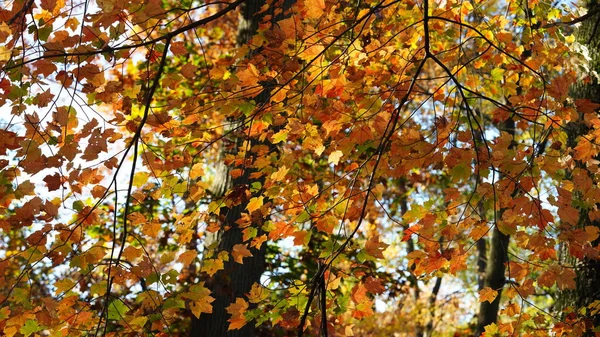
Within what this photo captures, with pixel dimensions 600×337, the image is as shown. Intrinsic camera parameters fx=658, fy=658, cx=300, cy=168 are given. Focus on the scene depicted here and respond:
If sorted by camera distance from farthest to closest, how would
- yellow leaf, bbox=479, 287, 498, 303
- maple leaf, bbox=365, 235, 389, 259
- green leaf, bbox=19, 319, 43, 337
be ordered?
yellow leaf, bbox=479, 287, 498, 303
green leaf, bbox=19, 319, 43, 337
maple leaf, bbox=365, 235, 389, 259

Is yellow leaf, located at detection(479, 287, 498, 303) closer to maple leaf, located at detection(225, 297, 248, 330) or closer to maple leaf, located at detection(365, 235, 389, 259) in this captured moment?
maple leaf, located at detection(365, 235, 389, 259)

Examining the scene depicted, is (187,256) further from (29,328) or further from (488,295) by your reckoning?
(488,295)

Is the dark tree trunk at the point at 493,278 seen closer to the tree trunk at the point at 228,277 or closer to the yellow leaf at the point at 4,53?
the tree trunk at the point at 228,277

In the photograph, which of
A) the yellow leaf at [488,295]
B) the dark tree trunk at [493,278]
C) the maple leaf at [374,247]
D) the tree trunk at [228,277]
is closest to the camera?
the maple leaf at [374,247]

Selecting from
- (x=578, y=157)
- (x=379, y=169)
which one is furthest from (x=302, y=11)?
(x=578, y=157)

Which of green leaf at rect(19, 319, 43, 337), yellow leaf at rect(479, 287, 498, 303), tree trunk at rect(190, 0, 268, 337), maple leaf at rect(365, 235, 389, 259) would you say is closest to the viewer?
maple leaf at rect(365, 235, 389, 259)

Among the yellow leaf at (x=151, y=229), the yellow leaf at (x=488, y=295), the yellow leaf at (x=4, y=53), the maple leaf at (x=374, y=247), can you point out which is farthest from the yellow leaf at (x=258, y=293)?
the yellow leaf at (x=4, y=53)

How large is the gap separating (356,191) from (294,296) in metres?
0.64

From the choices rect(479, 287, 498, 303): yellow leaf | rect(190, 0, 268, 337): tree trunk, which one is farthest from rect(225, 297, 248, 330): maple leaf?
rect(190, 0, 268, 337): tree trunk

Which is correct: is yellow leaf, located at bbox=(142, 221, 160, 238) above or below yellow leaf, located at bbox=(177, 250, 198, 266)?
above

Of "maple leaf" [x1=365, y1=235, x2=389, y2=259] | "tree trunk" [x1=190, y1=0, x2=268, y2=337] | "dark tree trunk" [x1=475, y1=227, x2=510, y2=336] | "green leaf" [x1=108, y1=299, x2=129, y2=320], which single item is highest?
"dark tree trunk" [x1=475, y1=227, x2=510, y2=336]

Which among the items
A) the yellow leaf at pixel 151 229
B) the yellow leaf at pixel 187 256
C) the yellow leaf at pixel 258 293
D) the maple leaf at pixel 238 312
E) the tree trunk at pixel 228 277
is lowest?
the maple leaf at pixel 238 312

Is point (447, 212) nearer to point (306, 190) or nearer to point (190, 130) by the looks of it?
point (306, 190)

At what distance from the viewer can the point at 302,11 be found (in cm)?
395
